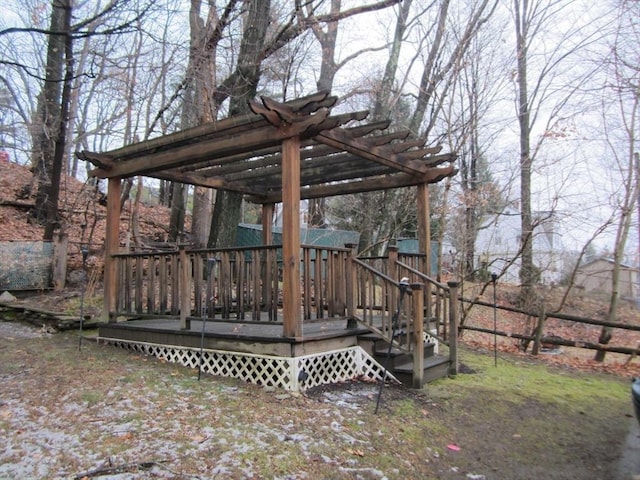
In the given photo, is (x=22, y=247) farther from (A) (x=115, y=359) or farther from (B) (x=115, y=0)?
(B) (x=115, y=0)

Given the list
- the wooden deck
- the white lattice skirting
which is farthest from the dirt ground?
the wooden deck

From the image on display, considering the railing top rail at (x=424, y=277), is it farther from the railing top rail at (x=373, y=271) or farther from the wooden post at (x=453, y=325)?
the railing top rail at (x=373, y=271)

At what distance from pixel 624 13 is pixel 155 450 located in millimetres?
11608

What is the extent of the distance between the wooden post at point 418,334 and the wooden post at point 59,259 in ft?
26.0

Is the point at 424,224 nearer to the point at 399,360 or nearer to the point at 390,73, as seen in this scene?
the point at 399,360

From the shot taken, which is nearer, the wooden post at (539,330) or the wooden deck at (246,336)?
the wooden deck at (246,336)

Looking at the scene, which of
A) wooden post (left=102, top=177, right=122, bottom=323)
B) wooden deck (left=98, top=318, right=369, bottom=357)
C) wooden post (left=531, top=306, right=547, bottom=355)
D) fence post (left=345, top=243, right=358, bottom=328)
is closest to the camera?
wooden deck (left=98, top=318, right=369, bottom=357)

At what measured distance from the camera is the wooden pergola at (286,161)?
4.52 m

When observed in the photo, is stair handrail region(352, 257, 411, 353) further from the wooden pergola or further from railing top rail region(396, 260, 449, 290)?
the wooden pergola

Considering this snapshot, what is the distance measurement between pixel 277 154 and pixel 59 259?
20.2ft

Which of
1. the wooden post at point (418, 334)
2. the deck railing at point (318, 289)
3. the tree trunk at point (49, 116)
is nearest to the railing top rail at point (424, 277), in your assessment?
the deck railing at point (318, 289)

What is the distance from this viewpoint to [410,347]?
5.09m

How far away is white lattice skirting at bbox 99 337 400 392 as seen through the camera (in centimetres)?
468

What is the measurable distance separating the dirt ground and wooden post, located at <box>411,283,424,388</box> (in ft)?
0.55
